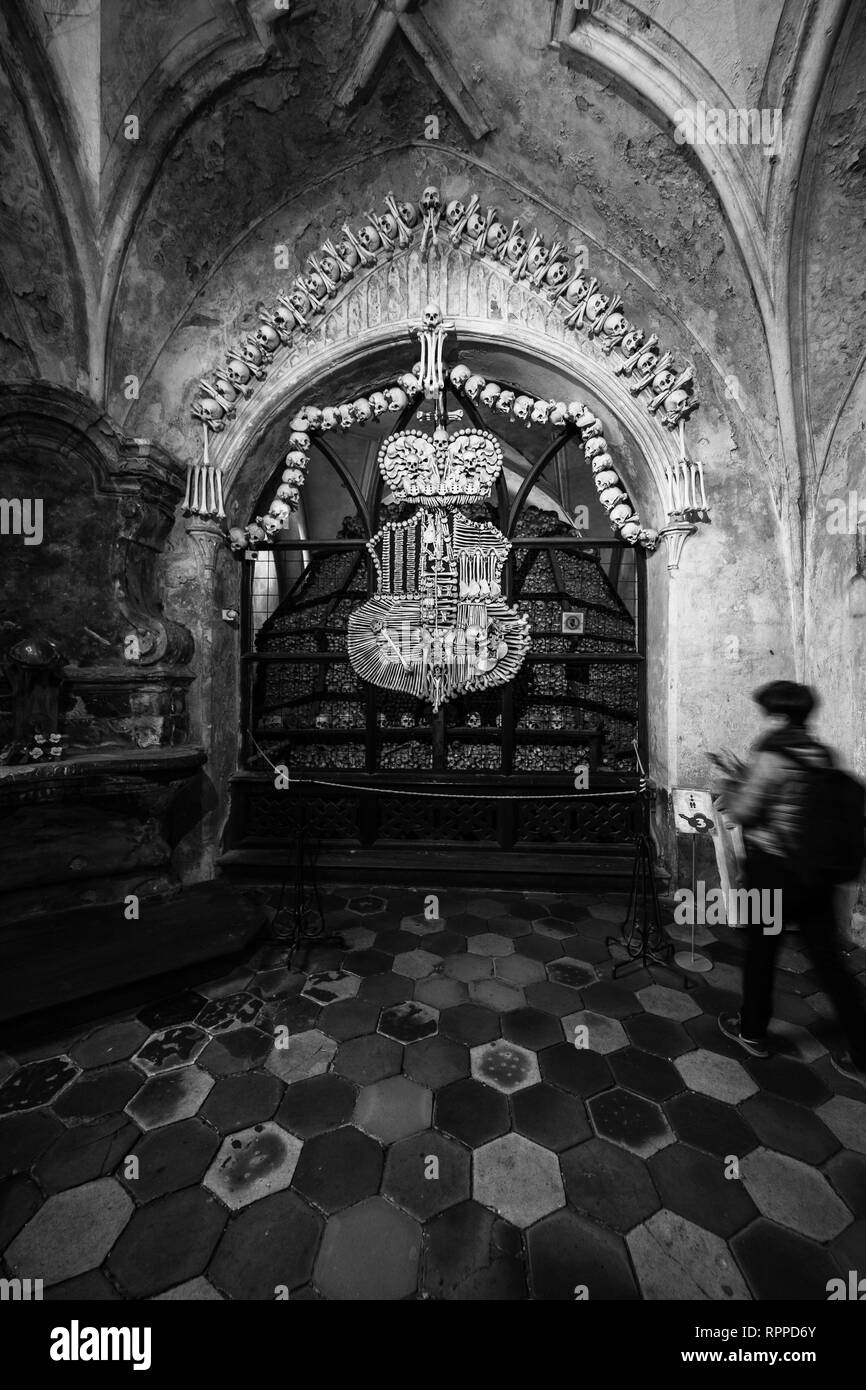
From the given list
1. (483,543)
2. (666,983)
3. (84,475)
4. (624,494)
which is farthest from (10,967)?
(624,494)

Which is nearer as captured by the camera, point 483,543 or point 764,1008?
point 764,1008

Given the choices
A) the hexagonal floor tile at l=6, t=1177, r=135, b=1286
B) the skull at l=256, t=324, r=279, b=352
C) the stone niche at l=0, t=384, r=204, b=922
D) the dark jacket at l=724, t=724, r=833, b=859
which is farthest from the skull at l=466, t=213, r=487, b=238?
the hexagonal floor tile at l=6, t=1177, r=135, b=1286

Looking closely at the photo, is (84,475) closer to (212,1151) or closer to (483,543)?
(483,543)

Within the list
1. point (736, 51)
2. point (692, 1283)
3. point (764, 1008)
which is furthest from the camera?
point (736, 51)

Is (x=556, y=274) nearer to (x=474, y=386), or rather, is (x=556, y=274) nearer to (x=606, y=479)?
(x=474, y=386)

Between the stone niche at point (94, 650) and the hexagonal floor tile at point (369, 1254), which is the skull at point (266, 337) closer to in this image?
the stone niche at point (94, 650)

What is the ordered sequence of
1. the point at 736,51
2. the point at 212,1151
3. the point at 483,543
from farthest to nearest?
the point at 483,543 → the point at 736,51 → the point at 212,1151

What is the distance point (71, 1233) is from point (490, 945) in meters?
2.41

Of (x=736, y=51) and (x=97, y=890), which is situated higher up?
(x=736, y=51)

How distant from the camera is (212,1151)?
196cm

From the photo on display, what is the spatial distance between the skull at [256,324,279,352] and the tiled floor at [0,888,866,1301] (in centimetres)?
509

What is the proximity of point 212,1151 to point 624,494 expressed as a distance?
205 inches

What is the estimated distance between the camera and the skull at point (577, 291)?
4.25 m

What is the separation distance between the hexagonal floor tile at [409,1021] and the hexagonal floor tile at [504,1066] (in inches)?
11.2
